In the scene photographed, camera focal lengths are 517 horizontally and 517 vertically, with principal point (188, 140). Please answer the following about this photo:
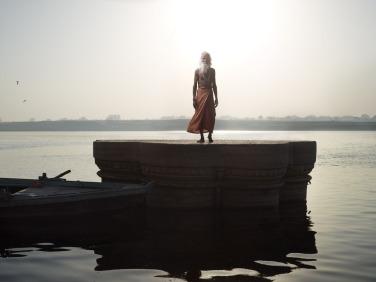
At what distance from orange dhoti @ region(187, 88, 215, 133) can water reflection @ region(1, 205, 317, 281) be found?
299cm

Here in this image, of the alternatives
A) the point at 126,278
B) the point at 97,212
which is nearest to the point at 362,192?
the point at 97,212

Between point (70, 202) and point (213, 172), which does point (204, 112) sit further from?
point (70, 202)

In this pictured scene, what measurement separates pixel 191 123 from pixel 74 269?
7613mm

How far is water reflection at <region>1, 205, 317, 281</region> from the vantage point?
32.7ft

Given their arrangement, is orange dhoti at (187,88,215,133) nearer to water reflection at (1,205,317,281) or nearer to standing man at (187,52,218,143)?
standing man at (187,52,218,143)

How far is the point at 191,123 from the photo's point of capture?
16.5 m

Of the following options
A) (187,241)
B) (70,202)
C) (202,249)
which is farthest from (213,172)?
(70,202)

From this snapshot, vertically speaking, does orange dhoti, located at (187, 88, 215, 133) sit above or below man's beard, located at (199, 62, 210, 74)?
below

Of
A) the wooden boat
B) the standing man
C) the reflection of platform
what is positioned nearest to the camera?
the wooden boat

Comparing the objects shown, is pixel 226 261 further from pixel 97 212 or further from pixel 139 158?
pixel 139 158

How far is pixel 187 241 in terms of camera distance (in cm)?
1219

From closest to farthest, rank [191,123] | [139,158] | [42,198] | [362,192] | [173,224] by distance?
[42,198]
[173,224]
[139,158]
[191,123]
[362,192]

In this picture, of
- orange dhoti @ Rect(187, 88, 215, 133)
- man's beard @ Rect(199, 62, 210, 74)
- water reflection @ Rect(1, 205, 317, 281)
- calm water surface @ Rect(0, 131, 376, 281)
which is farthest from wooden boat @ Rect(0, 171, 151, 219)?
man's beard @ Rect(199, 62, 210, 74)

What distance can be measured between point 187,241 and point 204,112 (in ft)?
17.3
